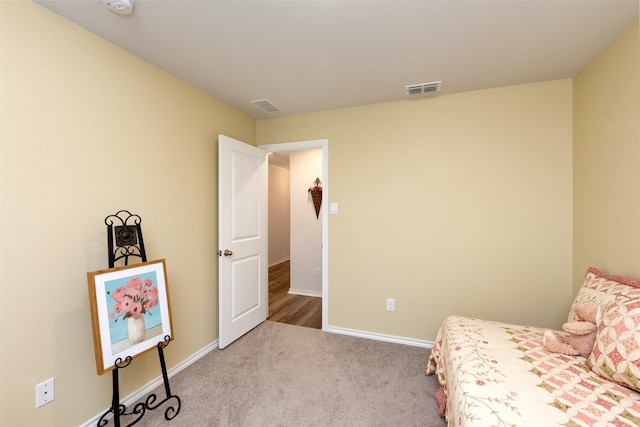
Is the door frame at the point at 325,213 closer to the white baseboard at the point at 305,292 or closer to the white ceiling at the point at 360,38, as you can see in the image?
the white ceiling at the point at 360,38

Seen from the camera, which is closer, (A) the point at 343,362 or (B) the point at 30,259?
(B) the point at 30,259

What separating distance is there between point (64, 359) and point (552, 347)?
2710 millimetres

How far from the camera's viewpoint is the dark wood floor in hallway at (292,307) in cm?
330

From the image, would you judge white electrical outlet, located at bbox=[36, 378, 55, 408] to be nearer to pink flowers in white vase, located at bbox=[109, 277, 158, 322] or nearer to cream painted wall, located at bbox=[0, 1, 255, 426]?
cream painted wall, located at bbox=[0, 1, 255, 426]

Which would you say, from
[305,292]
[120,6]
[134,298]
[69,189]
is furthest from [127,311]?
[305,292]

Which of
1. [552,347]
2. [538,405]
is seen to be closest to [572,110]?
[552,347]

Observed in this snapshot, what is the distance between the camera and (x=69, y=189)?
61.6 inches

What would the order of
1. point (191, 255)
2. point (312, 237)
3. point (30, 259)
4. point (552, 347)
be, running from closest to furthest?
point (30, 259) < point (552, 347) < point (191, 255) < point (312, 237)

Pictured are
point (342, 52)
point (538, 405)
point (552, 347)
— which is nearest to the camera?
point (538, 405)

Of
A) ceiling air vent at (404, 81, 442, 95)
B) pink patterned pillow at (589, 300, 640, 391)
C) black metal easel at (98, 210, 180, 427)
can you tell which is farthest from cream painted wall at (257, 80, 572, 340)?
black metal easel at (98, 210, 180, 427)

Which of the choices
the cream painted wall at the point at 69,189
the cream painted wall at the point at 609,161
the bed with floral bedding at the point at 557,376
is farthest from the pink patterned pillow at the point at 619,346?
the cream painted wall at the point at 69,189

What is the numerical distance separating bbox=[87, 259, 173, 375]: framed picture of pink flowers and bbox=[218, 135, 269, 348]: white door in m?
0.75

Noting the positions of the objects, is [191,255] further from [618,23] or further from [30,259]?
[618,23]

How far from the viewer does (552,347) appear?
152cm
